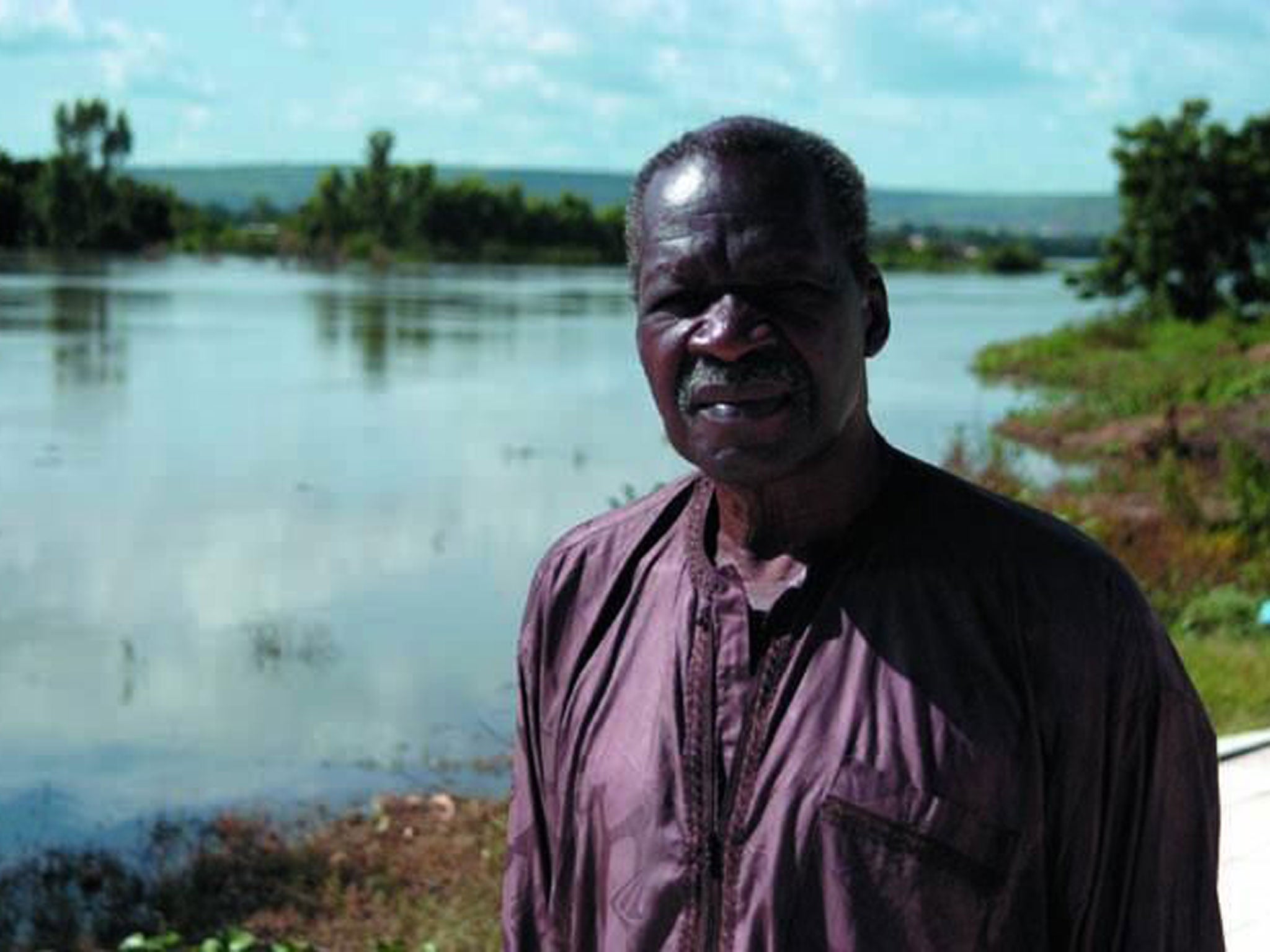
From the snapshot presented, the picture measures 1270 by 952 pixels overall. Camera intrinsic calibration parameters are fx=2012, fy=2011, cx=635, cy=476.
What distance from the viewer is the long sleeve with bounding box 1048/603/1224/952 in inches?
69.9

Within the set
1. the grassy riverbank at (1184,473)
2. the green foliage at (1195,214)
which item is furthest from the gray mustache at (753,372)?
the green foliage at (1195,214)

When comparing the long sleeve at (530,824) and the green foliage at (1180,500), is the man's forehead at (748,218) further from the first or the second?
the green foliage at (1180,500)

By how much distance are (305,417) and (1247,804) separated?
69.6 ft

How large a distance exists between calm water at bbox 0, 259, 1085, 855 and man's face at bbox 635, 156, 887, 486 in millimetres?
7510

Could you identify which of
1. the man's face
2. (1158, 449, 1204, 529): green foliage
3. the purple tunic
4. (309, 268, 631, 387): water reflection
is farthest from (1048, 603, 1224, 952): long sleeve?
(309, 268, 631, 387): water reflection

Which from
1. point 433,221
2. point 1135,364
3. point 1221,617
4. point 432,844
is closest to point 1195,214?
point 1135,364

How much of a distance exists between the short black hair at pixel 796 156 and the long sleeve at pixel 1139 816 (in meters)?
0.43

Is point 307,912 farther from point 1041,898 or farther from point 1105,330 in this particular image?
point 1105,330

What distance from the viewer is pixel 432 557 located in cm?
1565

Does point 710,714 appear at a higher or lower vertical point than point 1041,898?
higher

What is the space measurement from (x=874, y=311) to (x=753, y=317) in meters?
0.20

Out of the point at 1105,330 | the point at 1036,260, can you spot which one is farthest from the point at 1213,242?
the point at 1036,260

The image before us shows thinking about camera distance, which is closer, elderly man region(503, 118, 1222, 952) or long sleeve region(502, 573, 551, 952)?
elderly man region(503, 118, 1222, 952)

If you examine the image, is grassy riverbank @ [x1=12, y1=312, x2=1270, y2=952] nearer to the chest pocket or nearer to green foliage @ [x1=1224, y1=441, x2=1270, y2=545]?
green foliage @ [x1=1224, y1=441, x2=1270, y2=545]
